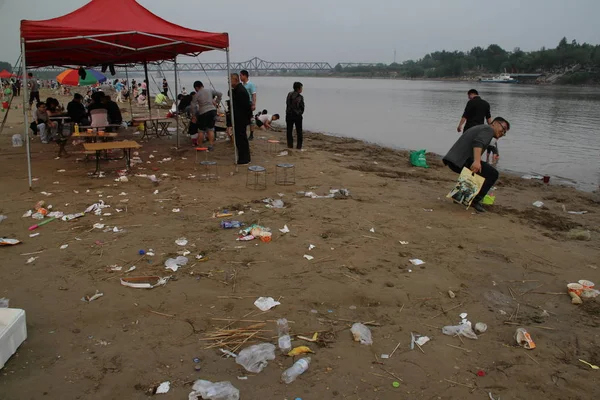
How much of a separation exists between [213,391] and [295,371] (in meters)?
0.55

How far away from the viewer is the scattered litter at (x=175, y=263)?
4277 millimetres

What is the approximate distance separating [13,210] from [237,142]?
426cm

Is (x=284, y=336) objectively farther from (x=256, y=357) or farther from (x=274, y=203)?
(x=274, y=203)

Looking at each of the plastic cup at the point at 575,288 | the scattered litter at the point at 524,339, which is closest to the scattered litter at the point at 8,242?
the scattered litter at the point at 524,339

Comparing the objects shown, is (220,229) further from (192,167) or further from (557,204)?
(557,204)

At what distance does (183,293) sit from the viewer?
150 inches

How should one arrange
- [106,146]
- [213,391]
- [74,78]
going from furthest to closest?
[74,78]
[106,146]
[213,391]

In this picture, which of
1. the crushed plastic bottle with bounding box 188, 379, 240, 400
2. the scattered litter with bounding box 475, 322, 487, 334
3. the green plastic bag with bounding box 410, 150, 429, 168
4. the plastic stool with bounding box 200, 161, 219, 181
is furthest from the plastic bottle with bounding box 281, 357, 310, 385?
the green plastic bag with bounding box 410, 150, 429, 168

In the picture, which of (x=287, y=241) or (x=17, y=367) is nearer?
(x=17, y=367)

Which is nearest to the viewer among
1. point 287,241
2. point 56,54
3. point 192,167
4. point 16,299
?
point 16,299

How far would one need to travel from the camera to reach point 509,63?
9919 cm

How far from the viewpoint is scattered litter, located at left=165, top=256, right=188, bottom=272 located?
4277mm

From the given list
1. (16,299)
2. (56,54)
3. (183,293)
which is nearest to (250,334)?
(183,293)

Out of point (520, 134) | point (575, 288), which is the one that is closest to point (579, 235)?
point (575, 288)
